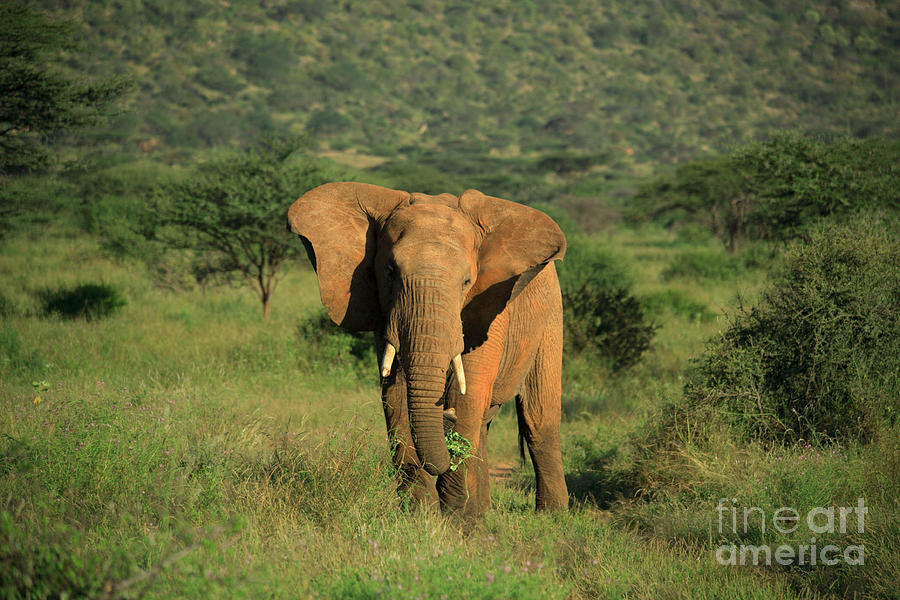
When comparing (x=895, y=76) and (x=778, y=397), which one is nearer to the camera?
(x=778, y=397)

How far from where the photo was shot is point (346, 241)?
4312 millimetres

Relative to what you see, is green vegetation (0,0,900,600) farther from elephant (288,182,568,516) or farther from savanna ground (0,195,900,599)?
elephant (288,182,568,516)

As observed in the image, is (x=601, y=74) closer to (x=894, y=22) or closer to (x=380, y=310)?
(x=894, y=22)

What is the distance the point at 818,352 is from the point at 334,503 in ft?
13.8

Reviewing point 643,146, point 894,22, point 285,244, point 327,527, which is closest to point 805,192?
point 285,244

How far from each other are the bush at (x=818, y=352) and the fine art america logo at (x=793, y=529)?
1.15 m

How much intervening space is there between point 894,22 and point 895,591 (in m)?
128

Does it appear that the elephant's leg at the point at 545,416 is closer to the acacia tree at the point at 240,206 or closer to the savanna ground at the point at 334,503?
the savanna ground at the point at 334,503

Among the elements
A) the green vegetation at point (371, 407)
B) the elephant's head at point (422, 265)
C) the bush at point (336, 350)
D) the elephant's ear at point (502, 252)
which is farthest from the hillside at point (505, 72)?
the elephant's ear at point (502, 252)

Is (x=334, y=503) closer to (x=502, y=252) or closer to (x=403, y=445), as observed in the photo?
(x=403, y=445)

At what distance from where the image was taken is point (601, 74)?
4441 inches

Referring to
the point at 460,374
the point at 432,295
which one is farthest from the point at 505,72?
the point at 432,295

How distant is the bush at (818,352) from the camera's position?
20.0 ft

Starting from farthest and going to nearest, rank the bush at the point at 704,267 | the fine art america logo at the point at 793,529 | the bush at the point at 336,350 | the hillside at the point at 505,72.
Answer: the hillside at the point at 505,72 < the bush at the point at 704,267 < the bush at the point at 336,350 < the fine art america logo at the point at 793,529
